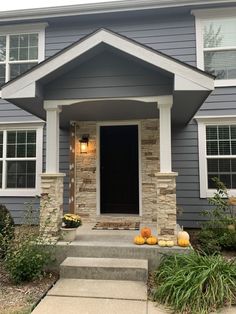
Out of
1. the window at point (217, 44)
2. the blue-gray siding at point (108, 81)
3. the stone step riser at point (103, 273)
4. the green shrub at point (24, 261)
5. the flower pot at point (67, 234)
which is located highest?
the window at point (217, 44)

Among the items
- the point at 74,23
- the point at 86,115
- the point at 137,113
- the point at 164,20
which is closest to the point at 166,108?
the point at 137,113

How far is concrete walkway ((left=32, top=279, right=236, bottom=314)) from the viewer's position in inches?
127

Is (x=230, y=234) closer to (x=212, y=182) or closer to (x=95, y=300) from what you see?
(x=212, y=182)

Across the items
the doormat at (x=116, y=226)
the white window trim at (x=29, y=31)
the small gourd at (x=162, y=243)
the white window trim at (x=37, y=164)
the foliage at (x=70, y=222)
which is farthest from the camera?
the white window trim at (x=29, y=31)

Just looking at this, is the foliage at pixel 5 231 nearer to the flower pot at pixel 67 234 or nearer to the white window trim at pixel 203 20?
the flower pot at pixel 67 234

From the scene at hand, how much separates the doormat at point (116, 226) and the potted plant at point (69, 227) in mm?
1010

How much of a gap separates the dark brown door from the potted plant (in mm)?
2055

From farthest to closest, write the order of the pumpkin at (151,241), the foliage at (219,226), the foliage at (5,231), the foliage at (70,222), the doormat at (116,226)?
1. the doormat at (116,226)
2. the foliage at (219,226)
3. the foliage at (70,222)
4. the pumpkin at (151,241)
5. the foliage at (5,231)

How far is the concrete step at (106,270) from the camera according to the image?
398cm

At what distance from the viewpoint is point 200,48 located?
6961 millimetres

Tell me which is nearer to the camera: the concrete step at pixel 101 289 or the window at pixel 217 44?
the concrete step at pixel 101 289

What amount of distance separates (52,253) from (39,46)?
5.48 meters

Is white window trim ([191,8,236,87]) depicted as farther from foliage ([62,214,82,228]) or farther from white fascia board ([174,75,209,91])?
foliage ([62,214,82,228])

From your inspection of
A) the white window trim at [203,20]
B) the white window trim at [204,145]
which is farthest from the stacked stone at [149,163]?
the white window trim at [203,20]
